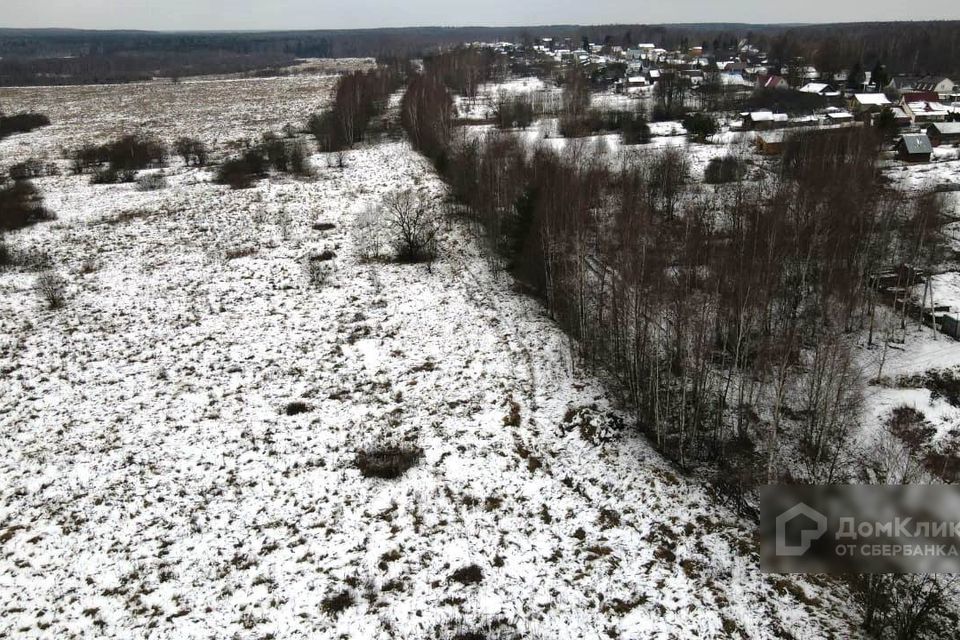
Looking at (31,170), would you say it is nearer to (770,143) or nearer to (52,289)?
(52,289)

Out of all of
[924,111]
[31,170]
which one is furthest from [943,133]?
[31,170]

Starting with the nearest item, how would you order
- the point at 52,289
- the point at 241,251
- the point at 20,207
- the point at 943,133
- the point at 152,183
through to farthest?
the point at 52,289
the point at 241,251
the point at 20,207
the point at 152,183
the point at 943,133

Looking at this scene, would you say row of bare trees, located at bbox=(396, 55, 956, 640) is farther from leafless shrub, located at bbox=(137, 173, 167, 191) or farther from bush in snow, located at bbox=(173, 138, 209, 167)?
bush in snow, located at bbox=(173, 138, 209, 167)

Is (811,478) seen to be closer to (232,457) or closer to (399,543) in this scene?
(399,543)

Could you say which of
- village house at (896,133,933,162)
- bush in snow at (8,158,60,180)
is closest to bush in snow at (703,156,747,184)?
village house at (896,133,933,162)

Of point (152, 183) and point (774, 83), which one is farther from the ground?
point (774, 83)
